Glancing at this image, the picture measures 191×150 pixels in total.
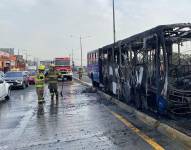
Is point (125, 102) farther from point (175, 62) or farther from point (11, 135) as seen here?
point (11, 135)

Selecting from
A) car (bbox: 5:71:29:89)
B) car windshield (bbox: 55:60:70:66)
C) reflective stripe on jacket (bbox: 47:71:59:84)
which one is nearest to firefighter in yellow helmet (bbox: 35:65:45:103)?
reflective stripe on jacket (bbox: 47:71:59:84)

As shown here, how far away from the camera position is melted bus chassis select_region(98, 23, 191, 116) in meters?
11.1

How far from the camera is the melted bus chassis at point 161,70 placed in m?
11.1

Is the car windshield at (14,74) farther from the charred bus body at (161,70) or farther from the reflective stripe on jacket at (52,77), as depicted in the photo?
the charred bus body at (161,70)

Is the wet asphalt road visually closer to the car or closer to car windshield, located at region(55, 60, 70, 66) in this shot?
the car

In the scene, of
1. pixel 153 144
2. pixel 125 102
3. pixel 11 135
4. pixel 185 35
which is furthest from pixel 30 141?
pixel 125 102

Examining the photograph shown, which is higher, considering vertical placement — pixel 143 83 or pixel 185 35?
pixel 185 35

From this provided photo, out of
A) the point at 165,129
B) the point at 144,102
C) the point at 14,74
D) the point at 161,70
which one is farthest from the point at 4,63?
the point at 165,129

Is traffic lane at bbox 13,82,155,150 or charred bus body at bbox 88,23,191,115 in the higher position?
charred bus body at bbox 88,23,191,115

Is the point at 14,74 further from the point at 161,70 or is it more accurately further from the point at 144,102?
the point at 161,70

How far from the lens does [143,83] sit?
13203 mm

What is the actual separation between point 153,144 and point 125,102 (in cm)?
816

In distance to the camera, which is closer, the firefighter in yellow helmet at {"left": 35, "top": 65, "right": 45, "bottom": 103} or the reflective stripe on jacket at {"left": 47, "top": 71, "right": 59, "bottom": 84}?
the firefighter in yellow helmet at {"left": 35, "top": 65, "right": 45, "bottom": 103}

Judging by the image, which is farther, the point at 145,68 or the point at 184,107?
the point at 145,68
